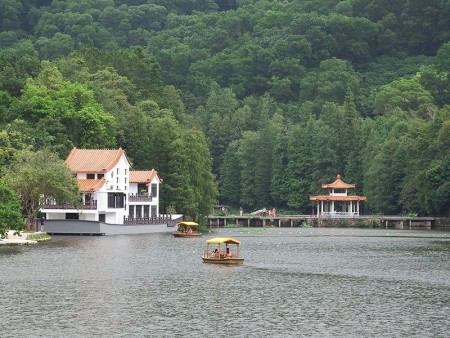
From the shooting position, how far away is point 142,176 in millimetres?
144875

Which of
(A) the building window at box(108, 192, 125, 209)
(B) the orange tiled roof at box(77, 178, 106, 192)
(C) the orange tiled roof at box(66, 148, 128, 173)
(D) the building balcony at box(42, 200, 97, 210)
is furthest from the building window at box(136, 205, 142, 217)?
(D) the building balcony at box(42, 200, 97, 210)

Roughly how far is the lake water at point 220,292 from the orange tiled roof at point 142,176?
3078 cm

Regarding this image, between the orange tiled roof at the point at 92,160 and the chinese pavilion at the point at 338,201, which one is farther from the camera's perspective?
the chinese pavilion at the point at 338,201

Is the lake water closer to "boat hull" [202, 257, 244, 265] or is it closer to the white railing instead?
"boat hull" [202, 257, 244, 265]

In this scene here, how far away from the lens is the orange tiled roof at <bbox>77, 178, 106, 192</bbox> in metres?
132

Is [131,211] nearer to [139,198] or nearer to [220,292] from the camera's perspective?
[139,198]

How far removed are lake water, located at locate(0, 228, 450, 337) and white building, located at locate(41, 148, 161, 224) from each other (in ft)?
58.7

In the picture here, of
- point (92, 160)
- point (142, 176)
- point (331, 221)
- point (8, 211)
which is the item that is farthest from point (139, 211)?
point (8, 211)

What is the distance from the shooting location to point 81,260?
92.1m

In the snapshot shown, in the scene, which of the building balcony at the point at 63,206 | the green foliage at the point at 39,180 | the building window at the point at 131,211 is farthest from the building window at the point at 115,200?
the green foliage at the point at 39,180

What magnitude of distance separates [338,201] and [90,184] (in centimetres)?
6721

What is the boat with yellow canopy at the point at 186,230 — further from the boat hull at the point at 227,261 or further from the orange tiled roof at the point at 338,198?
the orange tiled roof at the point at 338,198

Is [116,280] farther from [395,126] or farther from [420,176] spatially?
[395,126]

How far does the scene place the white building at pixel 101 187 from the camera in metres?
132
